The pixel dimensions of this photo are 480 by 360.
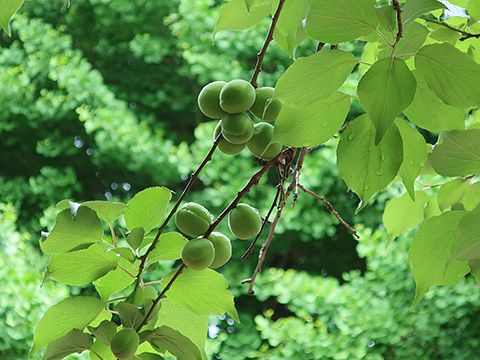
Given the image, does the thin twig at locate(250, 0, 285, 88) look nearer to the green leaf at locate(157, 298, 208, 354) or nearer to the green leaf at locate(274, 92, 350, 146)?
the green leaf at locate(274, 92, 350, 146)

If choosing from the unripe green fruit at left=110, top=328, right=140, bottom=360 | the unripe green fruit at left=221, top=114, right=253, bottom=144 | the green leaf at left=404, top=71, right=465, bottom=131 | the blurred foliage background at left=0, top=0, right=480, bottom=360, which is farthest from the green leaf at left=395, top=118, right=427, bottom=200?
the blurred foliage background at left=0, top=0, right=480, bottom=360

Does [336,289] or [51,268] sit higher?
[51,268]

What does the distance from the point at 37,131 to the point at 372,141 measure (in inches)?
131

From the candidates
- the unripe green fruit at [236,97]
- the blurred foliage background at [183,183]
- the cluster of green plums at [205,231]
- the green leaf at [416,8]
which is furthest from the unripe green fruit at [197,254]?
the blurred foliage background at [183,183]

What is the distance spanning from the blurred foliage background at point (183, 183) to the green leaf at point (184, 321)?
3.04 feet

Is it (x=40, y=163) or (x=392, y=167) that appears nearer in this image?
(x=392, y=167)

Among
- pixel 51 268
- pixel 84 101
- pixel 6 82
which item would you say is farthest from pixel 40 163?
pixel 51 268

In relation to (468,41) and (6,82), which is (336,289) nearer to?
(468,41)

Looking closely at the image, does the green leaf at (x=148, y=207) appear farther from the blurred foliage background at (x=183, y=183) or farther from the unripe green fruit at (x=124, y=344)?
the blurred foliage background at (x=183, y=183)

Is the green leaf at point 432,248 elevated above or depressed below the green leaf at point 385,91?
below

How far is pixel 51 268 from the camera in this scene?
39cm

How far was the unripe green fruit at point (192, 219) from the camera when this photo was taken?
0.41 m

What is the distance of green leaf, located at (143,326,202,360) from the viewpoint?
356 millimetres

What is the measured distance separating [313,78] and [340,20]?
0.13ft
